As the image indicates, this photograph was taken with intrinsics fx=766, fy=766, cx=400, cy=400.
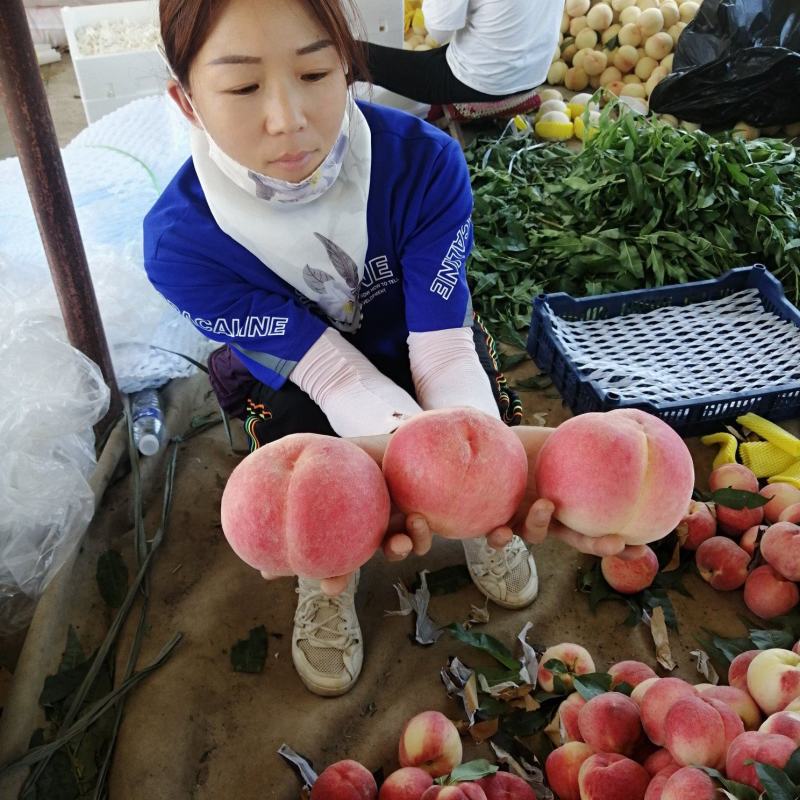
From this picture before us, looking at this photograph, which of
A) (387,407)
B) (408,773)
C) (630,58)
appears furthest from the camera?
(630,58)

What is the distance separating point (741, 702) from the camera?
1267mm

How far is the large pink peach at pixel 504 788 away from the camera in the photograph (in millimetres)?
1179

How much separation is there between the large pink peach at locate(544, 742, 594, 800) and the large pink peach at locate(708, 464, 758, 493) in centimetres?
86

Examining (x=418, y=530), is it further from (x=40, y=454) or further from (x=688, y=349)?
(x=688, y=349)

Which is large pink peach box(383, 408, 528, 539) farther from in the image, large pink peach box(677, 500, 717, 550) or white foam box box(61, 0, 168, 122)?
white foam box box(61, 0, 168, 122)

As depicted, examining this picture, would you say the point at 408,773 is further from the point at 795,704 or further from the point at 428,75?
the point at 428,75

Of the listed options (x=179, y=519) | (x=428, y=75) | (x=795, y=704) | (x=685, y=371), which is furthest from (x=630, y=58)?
(x=795, y=704)

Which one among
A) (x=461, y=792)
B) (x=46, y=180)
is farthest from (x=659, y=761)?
(x=46, y=180)

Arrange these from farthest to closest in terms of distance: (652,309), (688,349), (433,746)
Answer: (652,309)
(688,349)
(433,746)

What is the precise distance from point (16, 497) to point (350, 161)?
0.99m

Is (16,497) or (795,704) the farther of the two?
(16,497)

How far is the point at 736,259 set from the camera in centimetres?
269

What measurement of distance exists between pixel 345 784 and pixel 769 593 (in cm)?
98

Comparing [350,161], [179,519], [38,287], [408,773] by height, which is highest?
[350,161]
